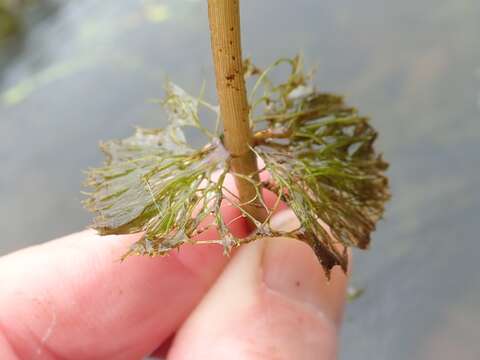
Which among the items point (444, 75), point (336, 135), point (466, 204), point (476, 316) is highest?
point (336, 135)

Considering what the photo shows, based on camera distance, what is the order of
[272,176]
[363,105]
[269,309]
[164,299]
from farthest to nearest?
[363,105] < [164,299] < [269,309] < [272,176]

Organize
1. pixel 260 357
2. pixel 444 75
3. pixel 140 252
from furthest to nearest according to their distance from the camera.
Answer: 1. pixel 444 75
2. pixel 260 357
3. pixel 140 252

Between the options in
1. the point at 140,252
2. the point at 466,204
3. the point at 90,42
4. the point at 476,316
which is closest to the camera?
the point at 140,252

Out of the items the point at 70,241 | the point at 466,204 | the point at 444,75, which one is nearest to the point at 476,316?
the point at 466,204

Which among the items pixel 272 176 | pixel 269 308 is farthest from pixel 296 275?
pixel 272 176

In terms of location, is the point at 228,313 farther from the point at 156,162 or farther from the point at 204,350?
the point at 156,162

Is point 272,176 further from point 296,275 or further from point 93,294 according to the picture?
point 93,294
